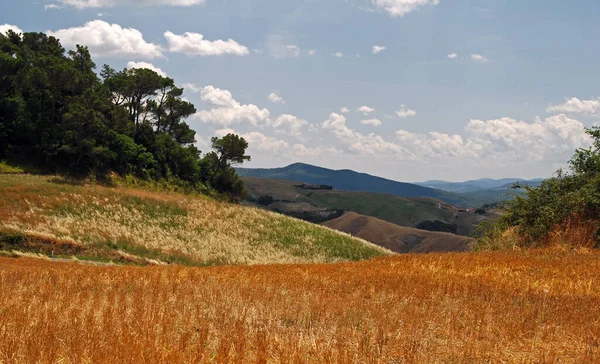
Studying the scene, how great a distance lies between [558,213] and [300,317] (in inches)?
854

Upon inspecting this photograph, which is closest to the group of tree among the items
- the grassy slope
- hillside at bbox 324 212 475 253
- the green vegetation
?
the grassy slope

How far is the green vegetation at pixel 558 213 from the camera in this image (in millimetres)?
23797

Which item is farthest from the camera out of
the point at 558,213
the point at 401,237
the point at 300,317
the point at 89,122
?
the point at 401,237

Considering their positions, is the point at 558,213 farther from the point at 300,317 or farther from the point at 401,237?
the point at 401,237

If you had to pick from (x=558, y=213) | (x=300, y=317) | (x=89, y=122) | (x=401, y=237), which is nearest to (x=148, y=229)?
(x=89, y=122)

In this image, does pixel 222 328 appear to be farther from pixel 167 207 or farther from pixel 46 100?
pixel 46 100

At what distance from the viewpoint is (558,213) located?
2525 centimetres

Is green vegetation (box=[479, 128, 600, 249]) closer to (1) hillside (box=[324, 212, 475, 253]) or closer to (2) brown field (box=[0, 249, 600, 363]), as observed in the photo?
(2) brown field (box=[0, 249, 600, 363])

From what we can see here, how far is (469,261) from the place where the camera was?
60.9ft

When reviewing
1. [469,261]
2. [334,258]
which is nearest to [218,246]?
[334,258]

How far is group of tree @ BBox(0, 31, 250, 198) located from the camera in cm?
5641

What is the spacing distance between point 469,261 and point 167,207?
41.2 meters

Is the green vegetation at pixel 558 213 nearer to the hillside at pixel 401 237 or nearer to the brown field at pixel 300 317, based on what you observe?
the brown field at pixel 300 317

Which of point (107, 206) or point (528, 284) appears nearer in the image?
point (528, 284)
